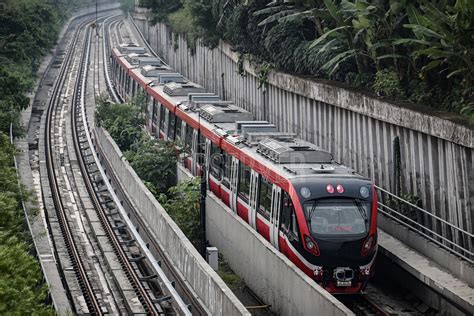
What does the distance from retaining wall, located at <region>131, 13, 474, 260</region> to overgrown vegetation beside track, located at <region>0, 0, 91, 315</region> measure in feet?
29.9

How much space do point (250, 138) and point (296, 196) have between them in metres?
5.70

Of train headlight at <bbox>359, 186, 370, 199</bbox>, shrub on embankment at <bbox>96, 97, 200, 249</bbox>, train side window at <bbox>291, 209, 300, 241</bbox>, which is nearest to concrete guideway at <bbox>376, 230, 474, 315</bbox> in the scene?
train headlight at <bbox>359, 186, 370, 199</bbox>

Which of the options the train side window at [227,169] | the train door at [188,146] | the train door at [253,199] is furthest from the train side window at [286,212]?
the train door at [188,146]

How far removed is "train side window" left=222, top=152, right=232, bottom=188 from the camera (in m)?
28.8

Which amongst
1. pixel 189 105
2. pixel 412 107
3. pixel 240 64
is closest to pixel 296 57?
pixel 189 105

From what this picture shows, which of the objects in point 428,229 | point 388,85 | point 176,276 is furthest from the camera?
point 388,85

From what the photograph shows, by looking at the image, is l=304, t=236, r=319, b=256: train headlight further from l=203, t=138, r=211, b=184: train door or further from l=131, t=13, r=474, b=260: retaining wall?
l=203, t=138, r=211, b=184: train door

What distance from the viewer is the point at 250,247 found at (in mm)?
24984

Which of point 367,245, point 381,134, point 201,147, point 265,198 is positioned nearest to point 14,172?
point 265,198

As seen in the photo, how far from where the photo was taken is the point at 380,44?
27.5 m

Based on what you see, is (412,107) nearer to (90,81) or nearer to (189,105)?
(189,105)

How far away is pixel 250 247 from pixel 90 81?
4866cm

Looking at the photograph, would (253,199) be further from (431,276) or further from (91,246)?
(91,246)

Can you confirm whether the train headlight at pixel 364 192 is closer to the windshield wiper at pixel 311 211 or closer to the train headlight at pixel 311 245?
the windshield wiper at pixel 311 211
